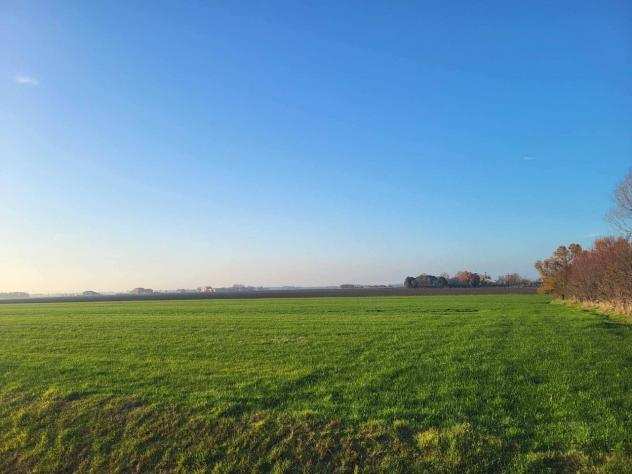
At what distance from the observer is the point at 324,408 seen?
437 inches

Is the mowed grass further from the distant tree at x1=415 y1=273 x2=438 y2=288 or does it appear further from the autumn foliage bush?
the distant tree at x1=415 y1=273 x2=438 y2=288

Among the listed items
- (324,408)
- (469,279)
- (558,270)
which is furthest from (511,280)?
(324,408)

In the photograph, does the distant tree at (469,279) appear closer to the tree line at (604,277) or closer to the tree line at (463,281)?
the tree line at (463,281)

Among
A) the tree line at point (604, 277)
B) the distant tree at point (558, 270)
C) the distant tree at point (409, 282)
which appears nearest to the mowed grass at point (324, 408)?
the tree line at point (604, 277)

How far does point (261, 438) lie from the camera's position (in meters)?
9.98

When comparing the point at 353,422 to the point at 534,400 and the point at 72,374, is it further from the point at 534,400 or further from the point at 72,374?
the point at 72,374

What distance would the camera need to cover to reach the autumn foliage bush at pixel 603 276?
120ft

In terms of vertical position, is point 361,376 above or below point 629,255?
below

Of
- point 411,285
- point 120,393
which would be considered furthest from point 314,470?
point 411,285

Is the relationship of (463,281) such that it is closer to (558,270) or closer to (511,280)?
(511,280)

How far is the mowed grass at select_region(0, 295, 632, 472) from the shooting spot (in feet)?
29.8

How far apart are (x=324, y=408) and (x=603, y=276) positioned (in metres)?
39.7

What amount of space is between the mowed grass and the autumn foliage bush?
2013 cm

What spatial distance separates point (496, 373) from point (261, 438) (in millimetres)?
7410
